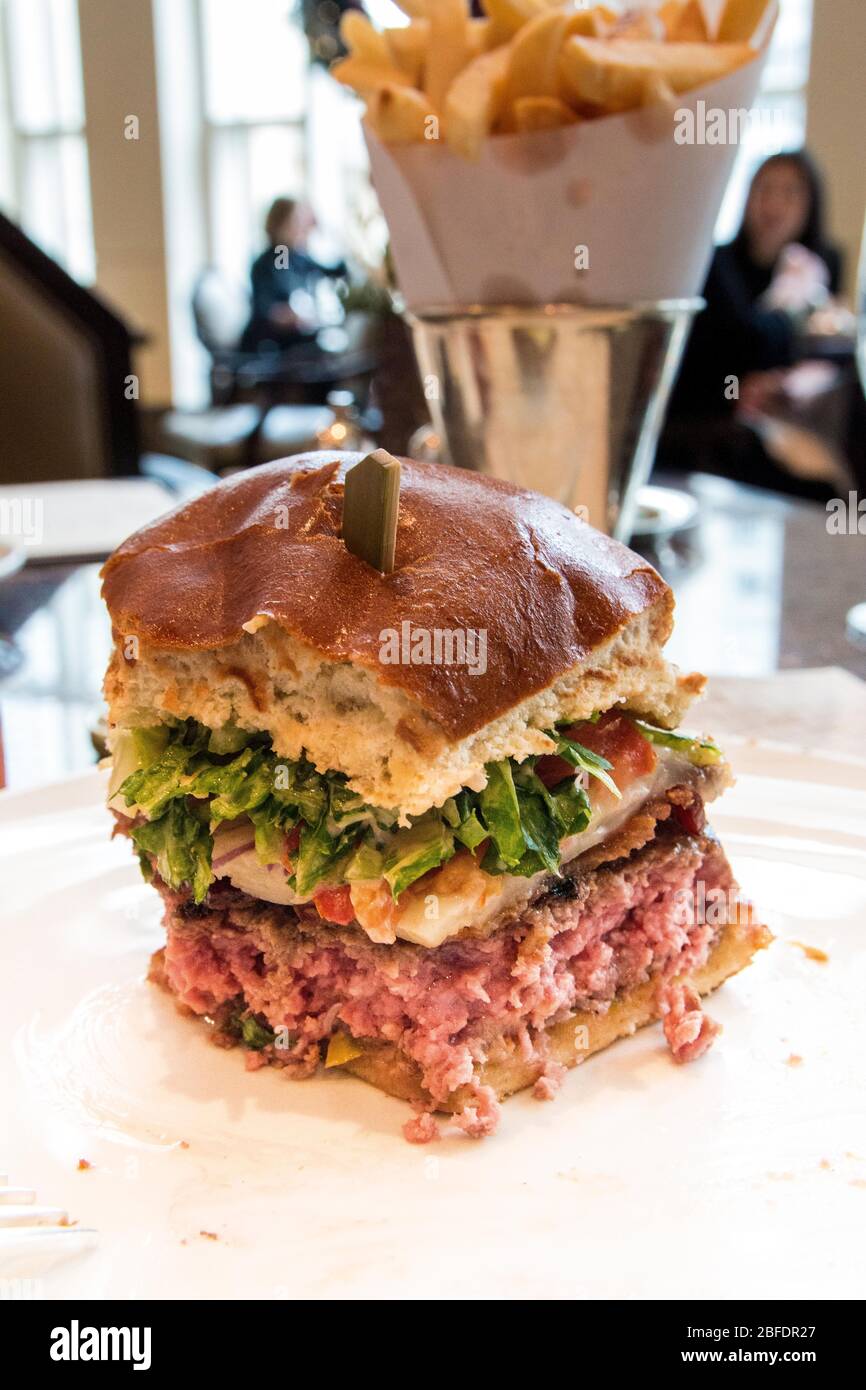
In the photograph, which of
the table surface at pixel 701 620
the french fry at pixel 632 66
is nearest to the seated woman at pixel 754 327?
the table surface at pixel 701 620

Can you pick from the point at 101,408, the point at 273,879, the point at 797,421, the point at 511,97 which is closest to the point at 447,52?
the point at 511,97

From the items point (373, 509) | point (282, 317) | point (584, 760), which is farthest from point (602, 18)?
point (282, 317)

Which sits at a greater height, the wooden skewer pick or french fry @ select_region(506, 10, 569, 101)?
french fry @ select_region(506, 10, 569, 101)

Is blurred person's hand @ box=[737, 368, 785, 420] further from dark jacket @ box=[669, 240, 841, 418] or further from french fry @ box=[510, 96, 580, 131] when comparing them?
french fry @ box=[510, 96, 580, 131]

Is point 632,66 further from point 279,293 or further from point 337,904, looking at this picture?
point 279,293

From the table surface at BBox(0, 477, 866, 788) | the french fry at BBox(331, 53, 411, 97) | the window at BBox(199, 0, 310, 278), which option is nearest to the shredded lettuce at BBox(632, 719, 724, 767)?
the table surface at BBox(0, 477, 866, 788)
